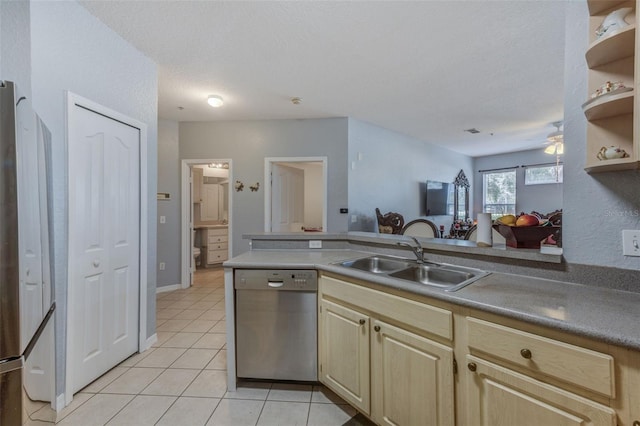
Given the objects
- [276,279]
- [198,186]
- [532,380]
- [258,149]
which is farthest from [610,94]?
[198,186]

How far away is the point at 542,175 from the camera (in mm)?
6734

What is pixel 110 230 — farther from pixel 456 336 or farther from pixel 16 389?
pixel 456 336

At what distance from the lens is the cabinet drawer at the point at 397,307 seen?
1168 mm

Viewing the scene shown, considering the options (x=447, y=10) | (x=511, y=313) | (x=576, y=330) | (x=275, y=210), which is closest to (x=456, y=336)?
(x=511, y=313)

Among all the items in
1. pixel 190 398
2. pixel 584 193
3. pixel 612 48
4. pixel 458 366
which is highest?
pixel 612 48

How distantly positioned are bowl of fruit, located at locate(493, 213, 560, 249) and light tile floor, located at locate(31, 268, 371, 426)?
136cm

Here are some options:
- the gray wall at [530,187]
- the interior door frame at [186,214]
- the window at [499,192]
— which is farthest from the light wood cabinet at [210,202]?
the gray wall at [530,187]

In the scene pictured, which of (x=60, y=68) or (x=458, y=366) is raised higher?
(x=60, y=68)

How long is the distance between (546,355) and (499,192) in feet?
26.1

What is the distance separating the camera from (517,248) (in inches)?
58.7

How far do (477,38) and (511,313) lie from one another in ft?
7.49

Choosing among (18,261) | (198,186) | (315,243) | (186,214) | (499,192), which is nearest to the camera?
(18,261)

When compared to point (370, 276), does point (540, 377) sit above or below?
below

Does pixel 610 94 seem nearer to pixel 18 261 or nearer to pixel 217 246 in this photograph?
pixel 18 261
